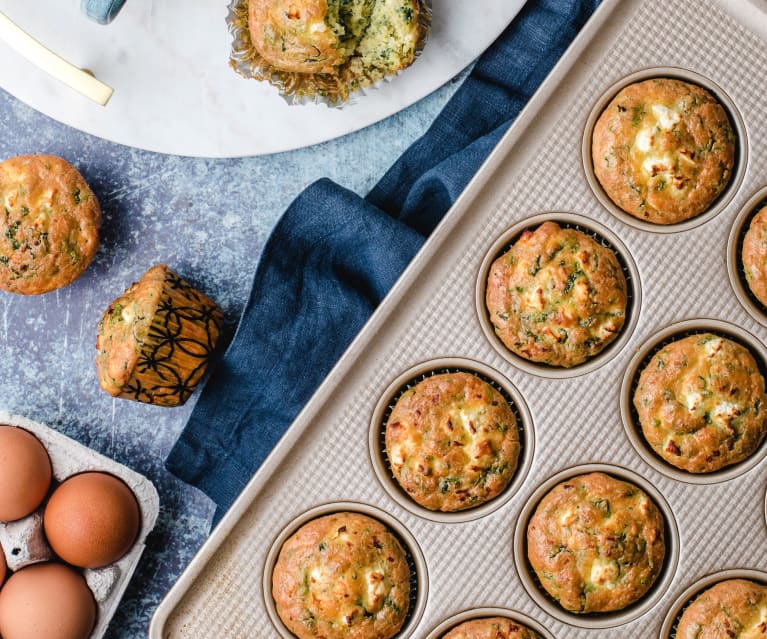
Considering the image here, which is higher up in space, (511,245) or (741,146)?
(741,146)

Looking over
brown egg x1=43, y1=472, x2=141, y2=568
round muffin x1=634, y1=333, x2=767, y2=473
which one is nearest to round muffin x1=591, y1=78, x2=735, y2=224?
round muffin x1=634, y1=333, x2=767, y2=473

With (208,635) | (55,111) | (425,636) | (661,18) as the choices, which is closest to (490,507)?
(425,636)

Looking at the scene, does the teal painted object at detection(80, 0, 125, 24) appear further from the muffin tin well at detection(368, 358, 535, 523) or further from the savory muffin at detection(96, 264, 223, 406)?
the muffin tin well at detection(368, 358, 535, 523)

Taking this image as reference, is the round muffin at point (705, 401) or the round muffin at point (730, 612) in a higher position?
the round muffin at point (705, 401)

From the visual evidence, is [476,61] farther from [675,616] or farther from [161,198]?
[675,616]

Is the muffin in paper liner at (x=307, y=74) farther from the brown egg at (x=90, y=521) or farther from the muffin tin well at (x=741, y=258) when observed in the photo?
the brown egg at (x=90, y=521)

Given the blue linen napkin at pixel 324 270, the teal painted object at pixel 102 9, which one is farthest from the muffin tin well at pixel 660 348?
the teal painted object at pixel 102 9

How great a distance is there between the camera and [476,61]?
248 cm

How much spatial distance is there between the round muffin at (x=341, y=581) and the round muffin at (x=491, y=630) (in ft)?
0.44

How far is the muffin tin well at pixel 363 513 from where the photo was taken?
6.40ft

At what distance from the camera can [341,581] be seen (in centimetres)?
193

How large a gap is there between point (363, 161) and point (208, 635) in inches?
52.3

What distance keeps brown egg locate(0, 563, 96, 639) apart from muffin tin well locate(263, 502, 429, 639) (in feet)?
2.06

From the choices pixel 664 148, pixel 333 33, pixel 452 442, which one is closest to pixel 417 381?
pixel 452 442
